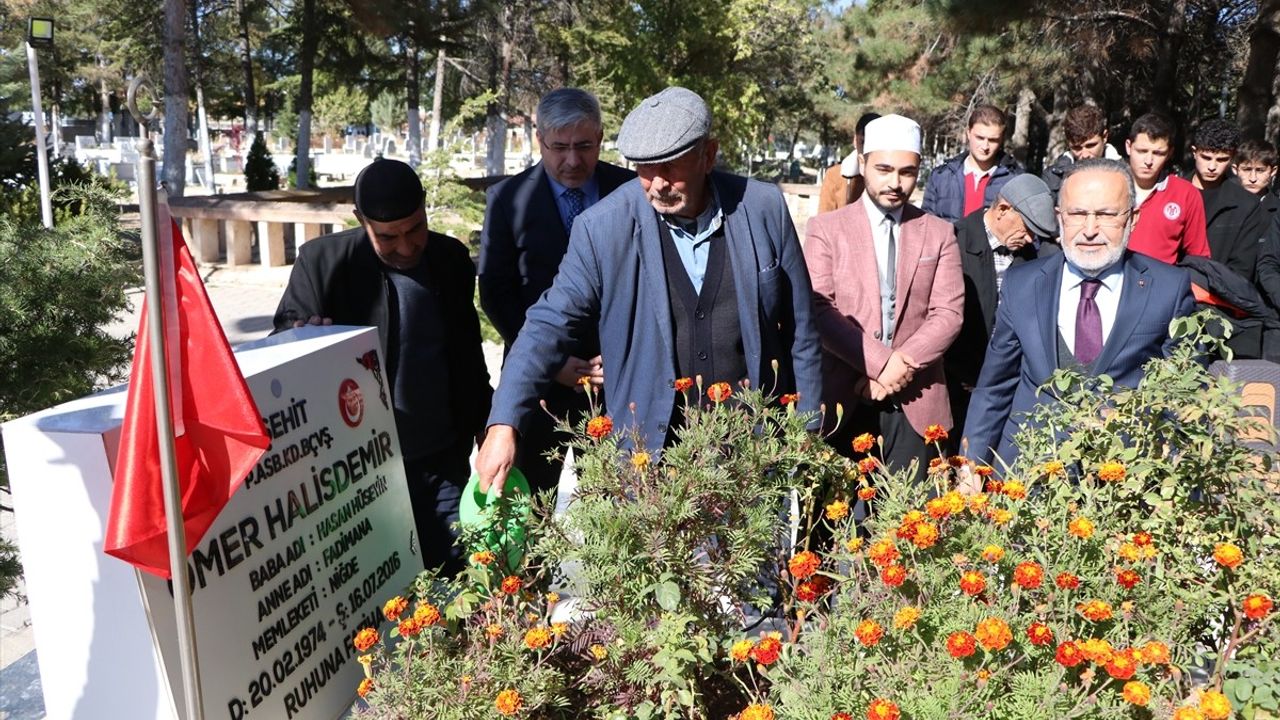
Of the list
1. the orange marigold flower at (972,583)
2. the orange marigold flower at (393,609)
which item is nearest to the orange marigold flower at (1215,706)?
the orange marigold flower at (972,583)

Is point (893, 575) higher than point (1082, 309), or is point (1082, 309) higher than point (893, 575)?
point (1082, 309)

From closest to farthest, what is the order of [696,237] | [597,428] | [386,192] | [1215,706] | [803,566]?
[1215,706], [803,566], [597,428], [696,237], [386,192]

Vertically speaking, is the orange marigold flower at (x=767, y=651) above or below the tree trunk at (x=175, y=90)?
below

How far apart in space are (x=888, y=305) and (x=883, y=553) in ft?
5.83

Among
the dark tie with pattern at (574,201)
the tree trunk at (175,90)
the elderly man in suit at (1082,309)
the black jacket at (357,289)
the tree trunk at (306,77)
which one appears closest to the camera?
the elderly man in suit at (1082,309)

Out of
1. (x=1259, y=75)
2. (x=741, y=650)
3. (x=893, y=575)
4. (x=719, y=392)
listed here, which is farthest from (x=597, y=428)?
(x=1259, y=75)

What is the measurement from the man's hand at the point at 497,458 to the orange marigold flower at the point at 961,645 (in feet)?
3.55

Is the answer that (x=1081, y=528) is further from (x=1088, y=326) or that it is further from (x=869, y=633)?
(x=1088, y=326)

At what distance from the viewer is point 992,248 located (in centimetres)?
374

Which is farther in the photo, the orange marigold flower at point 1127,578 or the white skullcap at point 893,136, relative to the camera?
the white skullcap at point 893,136

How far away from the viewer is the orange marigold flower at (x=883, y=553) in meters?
1.63

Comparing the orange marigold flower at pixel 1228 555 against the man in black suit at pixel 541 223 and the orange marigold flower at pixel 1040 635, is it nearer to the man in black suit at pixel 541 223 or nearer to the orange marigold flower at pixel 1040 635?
the orange marigold flower at pixel 1040 635

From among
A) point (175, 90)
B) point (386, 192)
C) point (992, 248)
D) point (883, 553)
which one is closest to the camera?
point (883, 553)

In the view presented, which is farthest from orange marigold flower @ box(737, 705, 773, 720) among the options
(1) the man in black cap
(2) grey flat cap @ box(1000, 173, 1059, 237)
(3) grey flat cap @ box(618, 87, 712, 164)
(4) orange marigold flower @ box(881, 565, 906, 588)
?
(2) grey flat cap @ box(1000, 173, 1059, 237)
